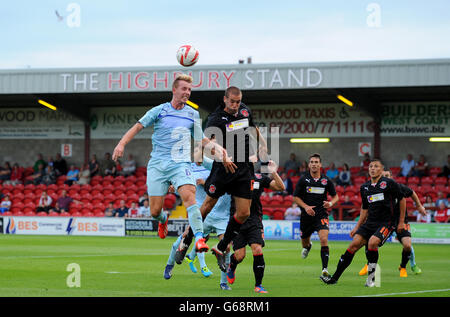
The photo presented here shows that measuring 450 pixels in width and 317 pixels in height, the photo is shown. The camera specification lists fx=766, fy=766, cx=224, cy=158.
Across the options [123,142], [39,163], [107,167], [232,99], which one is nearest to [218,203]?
[123,142]

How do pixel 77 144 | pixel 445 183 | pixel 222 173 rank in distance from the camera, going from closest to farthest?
1. pixel 222 173
2. pixel 445 183
3. pixel 77 144

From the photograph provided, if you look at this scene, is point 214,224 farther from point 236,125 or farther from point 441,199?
point 441,199

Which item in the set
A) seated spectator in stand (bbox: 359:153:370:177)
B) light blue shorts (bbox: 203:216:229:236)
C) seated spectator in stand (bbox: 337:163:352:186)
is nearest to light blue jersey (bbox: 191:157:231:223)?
light blue shorts (bbox: 203:216:229:236)

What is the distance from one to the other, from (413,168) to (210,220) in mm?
19313

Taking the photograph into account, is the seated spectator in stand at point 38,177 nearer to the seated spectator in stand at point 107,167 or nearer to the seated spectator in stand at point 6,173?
the seated spectator in stand at point 6,173

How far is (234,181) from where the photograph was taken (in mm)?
9930

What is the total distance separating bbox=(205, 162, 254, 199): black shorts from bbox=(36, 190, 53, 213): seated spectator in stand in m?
22.7

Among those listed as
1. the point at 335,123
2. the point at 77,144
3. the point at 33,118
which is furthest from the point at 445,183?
the point at 33,118

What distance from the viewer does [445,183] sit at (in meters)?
29.1

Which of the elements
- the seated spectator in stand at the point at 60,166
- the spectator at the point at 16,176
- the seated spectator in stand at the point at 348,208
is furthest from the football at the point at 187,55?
the spectator at the point at 16,176

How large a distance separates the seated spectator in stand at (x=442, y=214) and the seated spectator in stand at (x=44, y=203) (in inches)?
610

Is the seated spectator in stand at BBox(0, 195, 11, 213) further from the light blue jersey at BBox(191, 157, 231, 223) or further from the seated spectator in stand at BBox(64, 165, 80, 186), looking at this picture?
the light blue jersey at BBox(191, 157, 231, 223)

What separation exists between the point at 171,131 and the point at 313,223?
4.74m

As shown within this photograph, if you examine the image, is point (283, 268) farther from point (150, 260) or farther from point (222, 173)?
point (222, 173)
